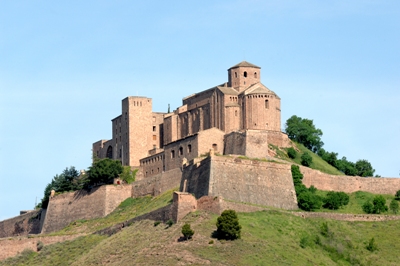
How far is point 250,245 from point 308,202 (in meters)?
13.3

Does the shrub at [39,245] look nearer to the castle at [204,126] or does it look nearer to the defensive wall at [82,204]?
the defensive wall at [82,204]

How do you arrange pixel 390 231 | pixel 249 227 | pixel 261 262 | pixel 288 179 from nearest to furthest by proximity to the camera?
pixel 261 262 < pixel 249 227 < pixel 390 231 < pixel 288 179

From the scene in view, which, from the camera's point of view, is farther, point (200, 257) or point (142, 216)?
point (142, 216)

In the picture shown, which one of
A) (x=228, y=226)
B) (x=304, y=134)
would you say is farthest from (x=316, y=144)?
(x=228, y=226)

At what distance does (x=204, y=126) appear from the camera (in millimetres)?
96562

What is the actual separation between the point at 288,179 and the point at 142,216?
1116 cm

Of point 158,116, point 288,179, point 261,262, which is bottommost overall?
point 261,262

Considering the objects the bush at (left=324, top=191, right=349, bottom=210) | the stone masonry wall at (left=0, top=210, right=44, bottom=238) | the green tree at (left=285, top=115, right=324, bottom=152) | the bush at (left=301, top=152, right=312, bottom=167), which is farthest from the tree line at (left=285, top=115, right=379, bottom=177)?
the stone masonry wall at (left=0, top=210, right=44, bottom=238)

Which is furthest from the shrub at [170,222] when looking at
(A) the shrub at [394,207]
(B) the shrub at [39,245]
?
(A) the shrub at [394,207]

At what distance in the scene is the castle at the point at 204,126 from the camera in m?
90.4

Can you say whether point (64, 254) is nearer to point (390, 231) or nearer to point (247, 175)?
point (247, 175)

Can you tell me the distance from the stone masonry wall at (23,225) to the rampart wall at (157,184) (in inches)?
404

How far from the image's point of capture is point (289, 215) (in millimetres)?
76562

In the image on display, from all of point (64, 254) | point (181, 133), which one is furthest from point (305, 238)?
point (181, 133)
